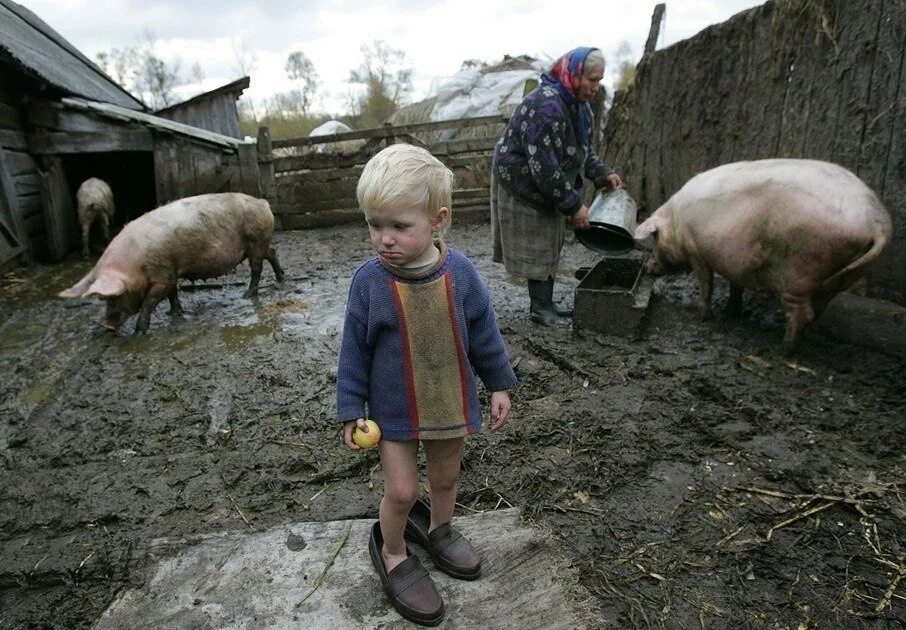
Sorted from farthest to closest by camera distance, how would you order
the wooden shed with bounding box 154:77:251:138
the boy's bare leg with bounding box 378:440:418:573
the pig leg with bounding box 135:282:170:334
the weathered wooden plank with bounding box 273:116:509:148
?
the wooden shed with bounding box 154:77:251:138 < the weathered wooden plank with bounding box 273:116:509:148 < the pig leg with bounding box 135:282:170:334 < the boy's bare leg with bounding box 378:440:418:573

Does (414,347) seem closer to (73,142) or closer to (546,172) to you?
(546,172)

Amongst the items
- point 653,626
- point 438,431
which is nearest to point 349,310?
point 438,431

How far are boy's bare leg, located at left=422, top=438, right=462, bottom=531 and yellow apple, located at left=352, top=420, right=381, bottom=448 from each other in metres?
0.18

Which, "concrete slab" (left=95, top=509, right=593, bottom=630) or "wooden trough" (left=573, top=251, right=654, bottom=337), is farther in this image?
"wooden trough" (left=573, top=251, right=654, bottom=337)

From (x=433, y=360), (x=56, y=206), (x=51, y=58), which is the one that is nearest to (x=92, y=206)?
(x=56, y=206)

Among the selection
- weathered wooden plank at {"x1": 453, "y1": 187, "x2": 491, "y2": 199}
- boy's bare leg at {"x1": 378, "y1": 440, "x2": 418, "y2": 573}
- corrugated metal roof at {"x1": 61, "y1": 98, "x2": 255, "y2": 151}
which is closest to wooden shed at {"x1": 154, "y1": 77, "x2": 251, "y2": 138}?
corrugated metal roof at {"x1": 61, "y1": 98, "x2": 255, "y2": 151}

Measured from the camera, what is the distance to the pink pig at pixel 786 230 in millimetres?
3309

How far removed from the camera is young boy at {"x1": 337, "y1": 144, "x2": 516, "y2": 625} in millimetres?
1554

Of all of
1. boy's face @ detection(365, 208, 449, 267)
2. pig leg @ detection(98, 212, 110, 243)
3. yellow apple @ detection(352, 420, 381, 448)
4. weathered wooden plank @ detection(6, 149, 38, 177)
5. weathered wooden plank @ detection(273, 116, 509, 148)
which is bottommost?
yellow apple @ detection(352, 420, 381, 448)

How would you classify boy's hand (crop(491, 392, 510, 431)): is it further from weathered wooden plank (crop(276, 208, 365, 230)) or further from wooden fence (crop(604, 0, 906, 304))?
weathered wooden plank (crop(276, 208, 365, 230))

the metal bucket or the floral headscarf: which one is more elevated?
the floral headscarf

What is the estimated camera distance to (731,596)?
6.70 ft

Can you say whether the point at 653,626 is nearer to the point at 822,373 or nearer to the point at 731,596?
the point at 731,596

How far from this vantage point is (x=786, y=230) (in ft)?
11.7
